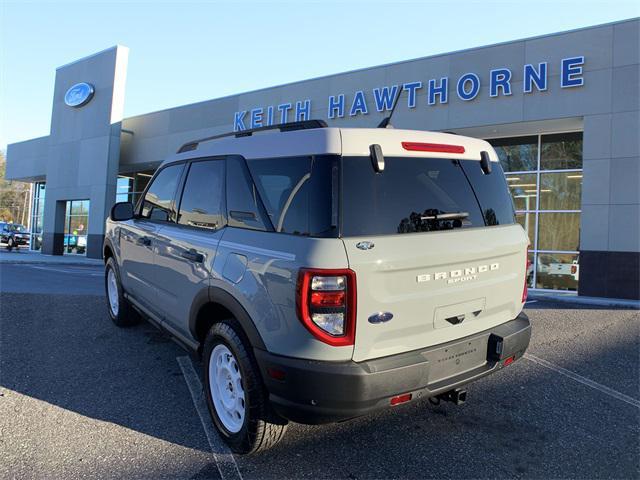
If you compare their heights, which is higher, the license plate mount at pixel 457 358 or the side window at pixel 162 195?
the side window at pixel 162 195

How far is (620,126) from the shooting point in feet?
34.2

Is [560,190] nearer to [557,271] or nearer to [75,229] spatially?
[557,271]

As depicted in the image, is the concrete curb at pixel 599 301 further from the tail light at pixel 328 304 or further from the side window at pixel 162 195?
the tail light at pixel 328 304

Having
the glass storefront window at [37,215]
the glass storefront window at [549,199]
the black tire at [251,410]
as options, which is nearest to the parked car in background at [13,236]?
the glass storefront window at [37,215]

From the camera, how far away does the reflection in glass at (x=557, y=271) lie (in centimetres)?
1196

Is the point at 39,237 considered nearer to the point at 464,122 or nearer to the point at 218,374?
the point at 464,122

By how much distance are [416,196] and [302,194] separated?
2.36 feet

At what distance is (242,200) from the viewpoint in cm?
303

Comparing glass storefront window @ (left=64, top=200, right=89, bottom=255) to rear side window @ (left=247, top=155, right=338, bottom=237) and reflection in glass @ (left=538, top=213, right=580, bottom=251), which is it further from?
rear side window @ (left=247, top=155, right=338, bottom=237)

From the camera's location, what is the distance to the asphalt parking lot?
2.74 meters

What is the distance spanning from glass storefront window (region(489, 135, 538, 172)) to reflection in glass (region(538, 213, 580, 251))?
1.54 metres

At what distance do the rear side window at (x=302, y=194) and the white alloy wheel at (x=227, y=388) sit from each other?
39.0 inches

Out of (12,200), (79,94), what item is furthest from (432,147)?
(12,200)

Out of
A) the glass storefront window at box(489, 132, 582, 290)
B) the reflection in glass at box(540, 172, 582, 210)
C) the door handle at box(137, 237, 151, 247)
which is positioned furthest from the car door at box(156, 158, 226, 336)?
the reflection in glass at box(540, 172, 582, 210)
